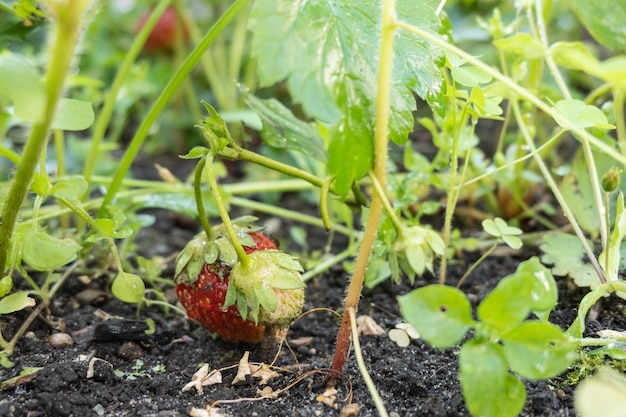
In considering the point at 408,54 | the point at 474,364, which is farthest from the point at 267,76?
the point at 474,364

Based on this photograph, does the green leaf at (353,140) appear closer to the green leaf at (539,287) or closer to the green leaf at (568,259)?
the green leaf at (539,287)

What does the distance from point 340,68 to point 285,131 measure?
0.96 ft

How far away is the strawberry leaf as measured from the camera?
75 centimetres

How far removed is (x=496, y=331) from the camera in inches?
27.3

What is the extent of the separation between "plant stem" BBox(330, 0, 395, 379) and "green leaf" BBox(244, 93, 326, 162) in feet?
0.93

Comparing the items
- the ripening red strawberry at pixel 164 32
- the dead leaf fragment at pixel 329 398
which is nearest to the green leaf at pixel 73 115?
the dead leaf fragment at pixel 329 398

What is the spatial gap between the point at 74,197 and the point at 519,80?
789mm

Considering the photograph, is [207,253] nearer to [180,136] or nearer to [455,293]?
[455,293]

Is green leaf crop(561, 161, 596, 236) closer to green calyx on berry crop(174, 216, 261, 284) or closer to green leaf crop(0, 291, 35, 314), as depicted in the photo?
green calyx on berry crop(174, 216, 261, 284)

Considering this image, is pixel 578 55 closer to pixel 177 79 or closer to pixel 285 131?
pixel 285 131

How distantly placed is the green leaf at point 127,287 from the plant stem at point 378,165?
0.99ft

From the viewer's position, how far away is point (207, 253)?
A: 946 mm

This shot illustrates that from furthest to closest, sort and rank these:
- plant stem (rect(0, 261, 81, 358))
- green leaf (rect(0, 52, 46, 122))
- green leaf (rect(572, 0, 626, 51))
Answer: green leaf (rect(572, 0, 626, 51)) < plant stem (rect(0, 261, 81, 358)) < green leaf (rect(0, 52, 46, 122))

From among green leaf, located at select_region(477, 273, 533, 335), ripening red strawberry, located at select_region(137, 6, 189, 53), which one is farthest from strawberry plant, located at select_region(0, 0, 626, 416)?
ripening red strawberry, located at select_region(137, 6, 189, 53)
